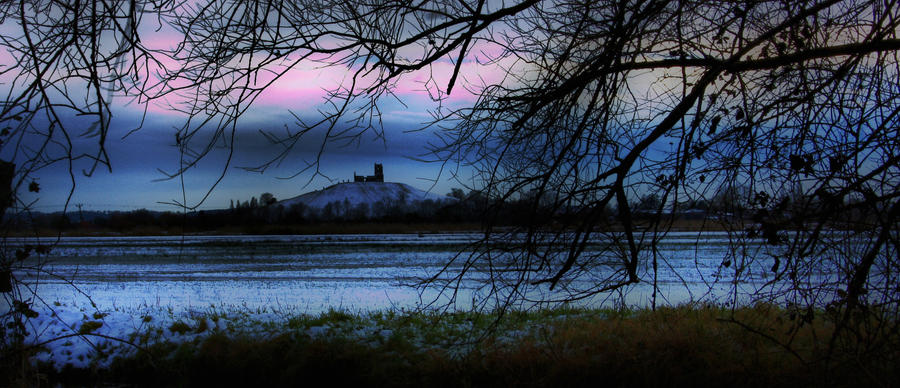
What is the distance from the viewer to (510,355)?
22.0 ft

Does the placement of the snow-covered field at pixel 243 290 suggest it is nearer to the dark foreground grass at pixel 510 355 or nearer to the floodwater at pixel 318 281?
the floodwater at pixel 318 281

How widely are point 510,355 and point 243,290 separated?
8396 mm

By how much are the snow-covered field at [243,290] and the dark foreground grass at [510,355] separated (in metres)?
0.48

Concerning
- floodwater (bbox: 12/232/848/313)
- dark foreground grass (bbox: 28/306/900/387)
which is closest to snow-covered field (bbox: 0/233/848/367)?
floodwater (bbox: 12/232/848/313)

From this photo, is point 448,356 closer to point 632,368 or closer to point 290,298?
point 632,368

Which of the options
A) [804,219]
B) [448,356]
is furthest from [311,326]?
[804,219]

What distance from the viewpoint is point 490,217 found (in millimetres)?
4824

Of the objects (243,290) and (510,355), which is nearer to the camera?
(510,355)

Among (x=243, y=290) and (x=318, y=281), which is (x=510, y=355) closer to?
(x=243, y=290)

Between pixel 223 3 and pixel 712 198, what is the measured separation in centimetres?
416

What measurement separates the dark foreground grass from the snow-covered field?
480 millimetres

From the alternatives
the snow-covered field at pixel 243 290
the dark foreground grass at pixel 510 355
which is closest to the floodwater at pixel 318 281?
the snow-covered field at pixel 243 290

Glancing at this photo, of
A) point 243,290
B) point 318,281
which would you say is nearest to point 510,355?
point 243,290

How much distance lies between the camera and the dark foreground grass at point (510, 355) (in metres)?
6.24
